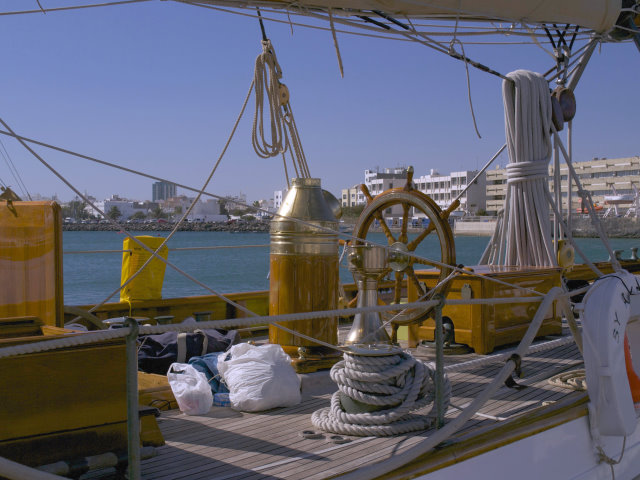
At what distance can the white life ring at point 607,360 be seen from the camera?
10.7 feet

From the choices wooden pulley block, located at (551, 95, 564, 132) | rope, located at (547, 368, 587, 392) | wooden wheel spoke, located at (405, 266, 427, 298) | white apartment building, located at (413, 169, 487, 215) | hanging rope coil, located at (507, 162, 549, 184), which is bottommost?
rope, located at (547, 368, 587, 392)

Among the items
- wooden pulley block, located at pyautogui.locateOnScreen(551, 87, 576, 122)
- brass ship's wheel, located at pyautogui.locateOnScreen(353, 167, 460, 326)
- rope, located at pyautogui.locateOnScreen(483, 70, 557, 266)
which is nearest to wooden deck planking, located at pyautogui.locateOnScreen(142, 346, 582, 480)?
brass ship's wheel, located at pyautogui.locateOnScreen(353, 167, 460, 326)

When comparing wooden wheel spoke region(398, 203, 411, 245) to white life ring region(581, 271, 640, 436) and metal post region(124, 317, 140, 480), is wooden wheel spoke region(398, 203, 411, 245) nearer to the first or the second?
white life ring region(581, 271, 640, 436)

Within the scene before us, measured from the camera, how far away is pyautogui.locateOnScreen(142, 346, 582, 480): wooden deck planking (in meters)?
2.49

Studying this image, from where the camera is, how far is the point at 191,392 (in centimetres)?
326

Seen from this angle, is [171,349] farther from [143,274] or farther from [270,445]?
[143,274]

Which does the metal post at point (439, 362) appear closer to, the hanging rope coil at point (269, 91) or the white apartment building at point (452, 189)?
the hanging rope coil at point (269, 91)

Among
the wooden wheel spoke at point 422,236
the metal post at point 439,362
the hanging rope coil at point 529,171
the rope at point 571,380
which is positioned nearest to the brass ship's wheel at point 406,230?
the wooden wheel spoke at point 422,236

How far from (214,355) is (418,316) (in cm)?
153

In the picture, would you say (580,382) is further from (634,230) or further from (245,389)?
(634,230)

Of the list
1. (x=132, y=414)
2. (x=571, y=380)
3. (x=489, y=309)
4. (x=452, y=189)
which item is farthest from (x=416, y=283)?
(x=452, y=189)

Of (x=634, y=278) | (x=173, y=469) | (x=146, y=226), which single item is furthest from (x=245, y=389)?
(x=146, y=226)

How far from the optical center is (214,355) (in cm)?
378

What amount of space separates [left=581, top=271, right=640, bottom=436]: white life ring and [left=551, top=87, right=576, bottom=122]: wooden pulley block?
241 cm
